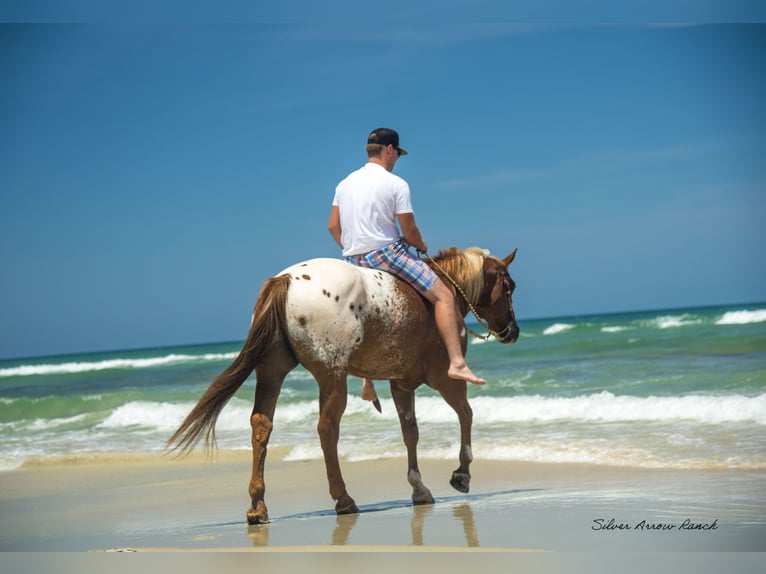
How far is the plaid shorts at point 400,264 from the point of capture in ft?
18.2

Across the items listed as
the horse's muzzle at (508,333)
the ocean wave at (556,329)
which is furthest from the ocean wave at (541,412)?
the ocean wave at (556,329)

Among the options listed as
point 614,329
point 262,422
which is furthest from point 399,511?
point 614,329

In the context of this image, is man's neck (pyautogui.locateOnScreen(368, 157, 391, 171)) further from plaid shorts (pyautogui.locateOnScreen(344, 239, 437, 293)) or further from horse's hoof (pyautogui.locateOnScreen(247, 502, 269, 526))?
horse's hoof (pyautogui.locateOnScreen(247, 502, 269, 526))

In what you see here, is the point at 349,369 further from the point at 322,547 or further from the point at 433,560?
the point at 433,560

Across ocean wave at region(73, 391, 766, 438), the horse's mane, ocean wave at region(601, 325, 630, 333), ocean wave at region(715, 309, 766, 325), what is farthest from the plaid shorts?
ocean wave at region(715, 309, 766, 325)

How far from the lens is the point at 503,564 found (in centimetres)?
383

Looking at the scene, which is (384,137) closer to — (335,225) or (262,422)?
(335,225)

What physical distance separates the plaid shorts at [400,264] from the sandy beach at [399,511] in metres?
1.41

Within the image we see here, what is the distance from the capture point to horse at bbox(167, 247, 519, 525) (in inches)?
199

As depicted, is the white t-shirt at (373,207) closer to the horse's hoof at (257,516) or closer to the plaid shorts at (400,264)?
the plaid shorts at (400,264)

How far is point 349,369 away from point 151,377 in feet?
77.1

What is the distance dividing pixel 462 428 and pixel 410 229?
141 centimetres

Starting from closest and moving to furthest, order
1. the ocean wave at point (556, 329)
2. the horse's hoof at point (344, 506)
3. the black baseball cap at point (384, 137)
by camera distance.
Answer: the horse's hoof at point (344, 506) → the black baseball cap at point (384, 137) → the ocean wave at point (556, 329)

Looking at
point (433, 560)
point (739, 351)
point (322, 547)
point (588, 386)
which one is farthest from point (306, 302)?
point (739, 351)
